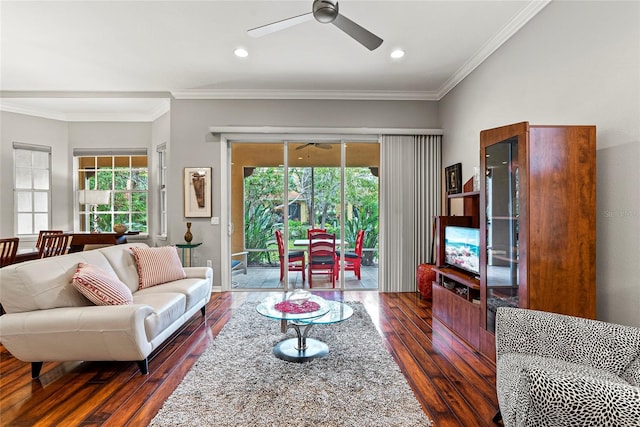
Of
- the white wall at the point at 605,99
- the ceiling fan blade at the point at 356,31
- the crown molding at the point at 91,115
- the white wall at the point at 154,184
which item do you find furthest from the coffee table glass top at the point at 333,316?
the crown molding at the point at 91,115

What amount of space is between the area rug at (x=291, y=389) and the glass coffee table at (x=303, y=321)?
2.9 inches

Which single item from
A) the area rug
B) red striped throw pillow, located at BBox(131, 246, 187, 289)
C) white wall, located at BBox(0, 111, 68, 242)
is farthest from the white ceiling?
the area rug

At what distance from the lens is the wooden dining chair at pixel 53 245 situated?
4000mm

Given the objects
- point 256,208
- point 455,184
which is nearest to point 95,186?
point 256,208

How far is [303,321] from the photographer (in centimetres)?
231

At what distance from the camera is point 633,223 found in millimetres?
1917

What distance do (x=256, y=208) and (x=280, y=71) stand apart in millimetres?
2034

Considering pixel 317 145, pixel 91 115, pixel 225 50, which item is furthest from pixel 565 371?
pixel 91 115

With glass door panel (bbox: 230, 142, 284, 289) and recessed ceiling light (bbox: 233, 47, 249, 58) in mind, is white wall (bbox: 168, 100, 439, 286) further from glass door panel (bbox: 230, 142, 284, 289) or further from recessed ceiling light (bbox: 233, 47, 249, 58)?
recessed ceiling light (bbox: 233, 47, 249, 58)

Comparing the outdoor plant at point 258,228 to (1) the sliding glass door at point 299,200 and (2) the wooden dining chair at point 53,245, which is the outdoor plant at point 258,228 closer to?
(1) the sliding glass door at point 299,200

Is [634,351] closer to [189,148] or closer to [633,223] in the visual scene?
[633,223]

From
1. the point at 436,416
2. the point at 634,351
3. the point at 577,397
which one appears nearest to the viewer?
the point at 577,397

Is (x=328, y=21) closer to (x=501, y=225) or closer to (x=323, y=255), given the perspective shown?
(x=501, y=225)

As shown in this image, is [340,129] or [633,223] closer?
[633,223]
